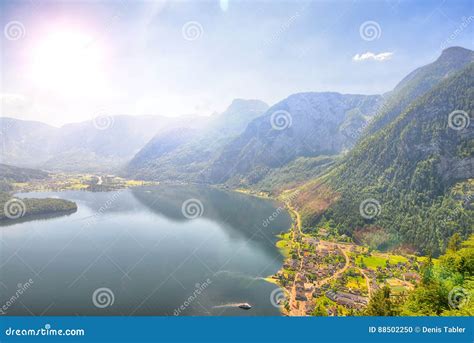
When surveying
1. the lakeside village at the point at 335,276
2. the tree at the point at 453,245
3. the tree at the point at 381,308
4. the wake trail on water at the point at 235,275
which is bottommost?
the lakeside village at the point at 335,276

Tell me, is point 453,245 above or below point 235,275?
above

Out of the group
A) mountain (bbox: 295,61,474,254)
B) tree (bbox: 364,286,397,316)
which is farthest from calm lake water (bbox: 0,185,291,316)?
mountain (bbox: 295,61,474,254)

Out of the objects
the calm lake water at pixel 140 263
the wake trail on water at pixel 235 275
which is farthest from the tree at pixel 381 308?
the wake trail on water at pixel 235 275

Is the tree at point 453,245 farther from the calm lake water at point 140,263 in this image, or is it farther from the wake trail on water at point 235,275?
the wake trail on water at point 235,275

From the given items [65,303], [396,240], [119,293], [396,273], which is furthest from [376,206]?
[65,303]

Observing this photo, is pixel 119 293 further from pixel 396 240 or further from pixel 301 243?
pixel 396 240

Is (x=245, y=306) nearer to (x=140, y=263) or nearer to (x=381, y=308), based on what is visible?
(x=381, y=308)

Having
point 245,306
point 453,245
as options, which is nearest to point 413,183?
point 453,245
